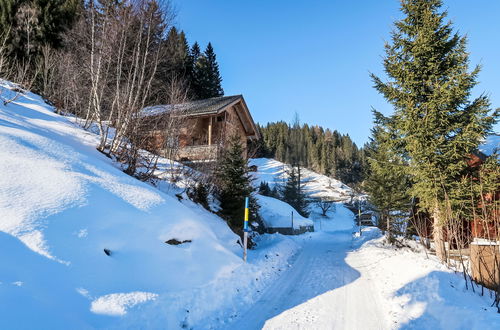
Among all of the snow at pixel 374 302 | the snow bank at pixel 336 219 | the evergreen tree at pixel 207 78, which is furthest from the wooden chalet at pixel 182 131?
the snow bank at pixel 336 219

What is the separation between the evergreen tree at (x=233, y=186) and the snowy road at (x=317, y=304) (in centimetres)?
405

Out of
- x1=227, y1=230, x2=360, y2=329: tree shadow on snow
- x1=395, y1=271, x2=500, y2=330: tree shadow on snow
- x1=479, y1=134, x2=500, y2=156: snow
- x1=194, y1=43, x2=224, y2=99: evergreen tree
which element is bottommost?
x1=227, y1=230, x2=360, y2=329: tree shadow on snow

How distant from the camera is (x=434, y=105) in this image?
1016 cm

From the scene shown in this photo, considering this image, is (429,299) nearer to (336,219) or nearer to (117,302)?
(117,302)

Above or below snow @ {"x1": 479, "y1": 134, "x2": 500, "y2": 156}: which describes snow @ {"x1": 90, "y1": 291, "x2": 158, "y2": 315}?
below

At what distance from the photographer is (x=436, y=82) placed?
419 inches

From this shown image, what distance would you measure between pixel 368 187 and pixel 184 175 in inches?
480

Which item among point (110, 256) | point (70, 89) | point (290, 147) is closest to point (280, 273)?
point (110, 256)

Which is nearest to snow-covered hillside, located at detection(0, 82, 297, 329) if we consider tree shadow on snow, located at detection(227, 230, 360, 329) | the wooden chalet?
tree shadow on snow, located at detection(227, 230, 360, 329)

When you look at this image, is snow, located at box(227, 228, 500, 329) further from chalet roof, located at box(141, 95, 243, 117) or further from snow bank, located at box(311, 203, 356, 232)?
snow bank, located at box(311, 203, 356, 232)

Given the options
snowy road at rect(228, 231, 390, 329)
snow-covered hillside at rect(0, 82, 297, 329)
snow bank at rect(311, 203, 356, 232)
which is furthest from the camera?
snow bank at rect(311, 203, 356, 232)

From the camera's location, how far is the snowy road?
4660 millimetres

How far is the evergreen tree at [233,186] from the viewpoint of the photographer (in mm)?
11645

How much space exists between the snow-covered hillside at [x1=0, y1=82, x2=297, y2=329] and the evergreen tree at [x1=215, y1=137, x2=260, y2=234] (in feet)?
12.5
